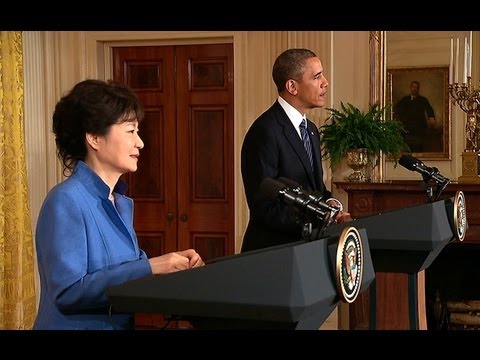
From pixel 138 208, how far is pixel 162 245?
33cm

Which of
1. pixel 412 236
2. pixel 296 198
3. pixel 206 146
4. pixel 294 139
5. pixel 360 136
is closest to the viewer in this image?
pixel 296 198

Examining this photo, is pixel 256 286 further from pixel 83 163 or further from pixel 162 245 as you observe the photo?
pixel 162 245

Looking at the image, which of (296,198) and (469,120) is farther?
(469,120)

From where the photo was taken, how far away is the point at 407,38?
4973 mm

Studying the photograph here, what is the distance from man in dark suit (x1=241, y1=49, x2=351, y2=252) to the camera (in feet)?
10.2

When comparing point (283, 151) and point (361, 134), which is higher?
point (361, 134)

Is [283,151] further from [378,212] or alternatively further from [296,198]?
[378,212]

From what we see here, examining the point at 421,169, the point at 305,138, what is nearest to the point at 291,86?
the point at 305,138

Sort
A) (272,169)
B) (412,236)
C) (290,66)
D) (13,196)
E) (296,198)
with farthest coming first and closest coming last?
(13,196) → (290,66) → (272,169) → (412,236) → (296,198)

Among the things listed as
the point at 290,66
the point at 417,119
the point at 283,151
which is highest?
the point at 290,66

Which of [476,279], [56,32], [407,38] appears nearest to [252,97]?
[407,38]

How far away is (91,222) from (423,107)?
3.39 m

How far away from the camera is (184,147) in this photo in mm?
5398

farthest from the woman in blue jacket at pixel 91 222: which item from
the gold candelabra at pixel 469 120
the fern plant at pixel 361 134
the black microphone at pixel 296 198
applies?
the gold candelabra at pixel 469 120
